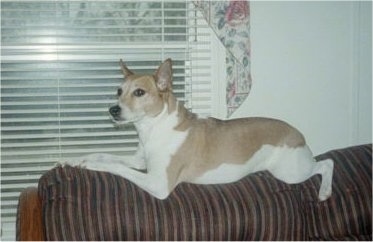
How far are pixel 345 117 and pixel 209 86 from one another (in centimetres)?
93

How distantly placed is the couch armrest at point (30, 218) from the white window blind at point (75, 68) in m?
0.80

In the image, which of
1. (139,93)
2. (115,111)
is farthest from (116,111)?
(139,93)

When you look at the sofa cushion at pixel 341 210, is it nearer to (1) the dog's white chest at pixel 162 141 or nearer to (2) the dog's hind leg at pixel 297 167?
(2) the dog's hind leg at pixel 297 167

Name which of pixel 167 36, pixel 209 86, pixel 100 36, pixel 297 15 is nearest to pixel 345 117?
pixel 297 15

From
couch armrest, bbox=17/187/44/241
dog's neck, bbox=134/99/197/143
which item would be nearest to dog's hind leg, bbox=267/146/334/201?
dog's neck, bbox=134/99/197/143

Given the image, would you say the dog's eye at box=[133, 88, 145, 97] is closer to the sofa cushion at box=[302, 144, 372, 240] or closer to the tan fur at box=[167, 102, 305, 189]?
the tan fur at box=[167, 102, 305, 189]

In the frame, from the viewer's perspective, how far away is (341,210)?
221 cm

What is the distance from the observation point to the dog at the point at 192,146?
2.20 metres

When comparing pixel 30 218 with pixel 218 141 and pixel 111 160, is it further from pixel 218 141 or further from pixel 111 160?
pixel 218 141

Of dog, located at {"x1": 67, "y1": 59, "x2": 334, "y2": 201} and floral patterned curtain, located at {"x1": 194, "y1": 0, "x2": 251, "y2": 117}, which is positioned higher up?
floral patterned curtain, located at {"x1": 194, "y1": 0, "x2": 251, "y2": 117}

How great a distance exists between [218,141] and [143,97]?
44cm

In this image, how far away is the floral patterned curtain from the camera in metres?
2.62

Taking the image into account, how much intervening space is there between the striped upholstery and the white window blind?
745mm

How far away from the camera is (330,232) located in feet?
7.23
